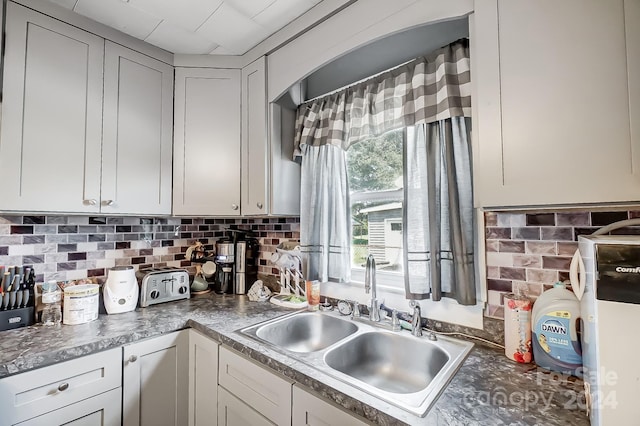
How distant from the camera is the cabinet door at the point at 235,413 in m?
1.15

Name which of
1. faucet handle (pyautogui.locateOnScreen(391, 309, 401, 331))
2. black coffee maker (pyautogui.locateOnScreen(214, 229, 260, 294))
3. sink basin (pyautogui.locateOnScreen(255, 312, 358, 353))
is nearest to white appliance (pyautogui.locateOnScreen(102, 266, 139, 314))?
black coffee maker (pyautogui.locateOnScreen(214, 229, 260, 294))

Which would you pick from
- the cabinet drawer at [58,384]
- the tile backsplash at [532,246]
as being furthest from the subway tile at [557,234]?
the cabinet drawer at [58,384]

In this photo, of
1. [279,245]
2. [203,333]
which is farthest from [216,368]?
[279,245]

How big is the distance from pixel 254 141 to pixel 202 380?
4.29 ft

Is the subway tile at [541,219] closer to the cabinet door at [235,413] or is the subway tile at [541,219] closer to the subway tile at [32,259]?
the cabinet door at [235,413]

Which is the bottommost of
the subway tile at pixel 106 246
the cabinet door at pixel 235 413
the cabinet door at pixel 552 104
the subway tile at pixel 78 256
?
the cabinet door at pixel 235 413

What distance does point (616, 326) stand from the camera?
1.83ft

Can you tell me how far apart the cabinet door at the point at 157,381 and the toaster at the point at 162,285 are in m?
0.40

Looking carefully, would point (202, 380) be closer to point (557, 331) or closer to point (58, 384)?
point (58, 384)

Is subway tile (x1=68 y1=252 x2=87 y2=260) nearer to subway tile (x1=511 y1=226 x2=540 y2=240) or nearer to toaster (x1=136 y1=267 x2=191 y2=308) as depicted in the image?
toaster (x1=136 y1=267 x2=191 y2=308)

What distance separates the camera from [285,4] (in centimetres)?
140

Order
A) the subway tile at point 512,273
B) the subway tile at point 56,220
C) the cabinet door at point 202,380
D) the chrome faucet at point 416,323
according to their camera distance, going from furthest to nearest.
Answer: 1. the subway tile at point 56,220
2. the cabinet door at point 202,380
3. the chrome faucet at point 416,323
4. the subway tile at point 512,273

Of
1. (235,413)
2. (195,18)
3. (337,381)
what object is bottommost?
(235,413)

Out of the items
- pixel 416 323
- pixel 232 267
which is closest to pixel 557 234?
pixel 416 323
